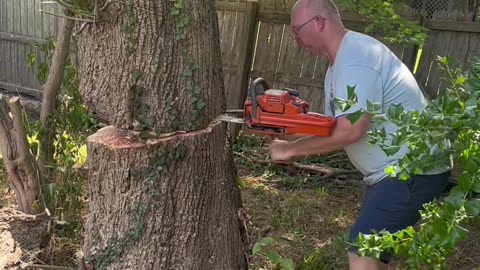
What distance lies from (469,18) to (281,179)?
7.62 ft

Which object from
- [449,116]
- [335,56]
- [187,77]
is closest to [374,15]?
[335,56]

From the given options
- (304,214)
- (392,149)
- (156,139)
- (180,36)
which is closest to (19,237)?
(156,139)

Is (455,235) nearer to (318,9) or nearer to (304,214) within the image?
(318,9)

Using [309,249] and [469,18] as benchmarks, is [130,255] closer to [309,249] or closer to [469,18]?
[309,249]

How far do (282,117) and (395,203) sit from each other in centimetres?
67

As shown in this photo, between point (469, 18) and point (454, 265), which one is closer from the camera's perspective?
point (454, 265)

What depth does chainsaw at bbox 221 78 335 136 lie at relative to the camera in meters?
2.45

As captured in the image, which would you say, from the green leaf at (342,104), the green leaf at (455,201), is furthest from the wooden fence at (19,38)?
the green leaf at (455,201)

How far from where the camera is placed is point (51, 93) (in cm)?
361

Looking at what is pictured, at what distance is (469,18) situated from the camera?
488cm

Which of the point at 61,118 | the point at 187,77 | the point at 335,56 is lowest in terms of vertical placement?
the point at 61,118

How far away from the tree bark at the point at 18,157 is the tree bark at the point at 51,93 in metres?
0.13

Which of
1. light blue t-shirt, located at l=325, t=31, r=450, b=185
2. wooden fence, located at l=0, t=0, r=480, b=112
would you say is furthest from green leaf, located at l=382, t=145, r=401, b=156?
wooden fence, located at l=0, t=0, r=480, b=112

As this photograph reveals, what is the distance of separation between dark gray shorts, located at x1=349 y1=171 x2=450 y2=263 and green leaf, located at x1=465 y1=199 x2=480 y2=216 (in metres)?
1.34
